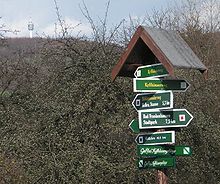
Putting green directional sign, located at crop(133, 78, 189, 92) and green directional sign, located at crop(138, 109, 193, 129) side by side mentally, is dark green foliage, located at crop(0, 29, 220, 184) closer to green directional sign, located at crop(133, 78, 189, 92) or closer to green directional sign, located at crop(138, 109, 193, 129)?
green directional sign, located at crop(138, 109, 193, 129)

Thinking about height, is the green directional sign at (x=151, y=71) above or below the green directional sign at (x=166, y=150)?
above

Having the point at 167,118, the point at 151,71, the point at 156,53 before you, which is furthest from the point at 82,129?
the point at 156,53

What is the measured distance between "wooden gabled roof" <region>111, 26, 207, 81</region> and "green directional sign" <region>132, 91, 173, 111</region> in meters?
0.37

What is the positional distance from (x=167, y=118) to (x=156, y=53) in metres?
0.81

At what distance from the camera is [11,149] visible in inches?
407

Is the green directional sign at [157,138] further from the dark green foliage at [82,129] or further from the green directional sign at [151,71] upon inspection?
the dark green foliage at [82,129]

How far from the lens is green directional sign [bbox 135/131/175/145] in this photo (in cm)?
643

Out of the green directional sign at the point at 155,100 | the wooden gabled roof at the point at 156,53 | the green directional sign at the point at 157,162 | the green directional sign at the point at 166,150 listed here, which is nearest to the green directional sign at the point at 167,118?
the green directional sign at the point at 155,100

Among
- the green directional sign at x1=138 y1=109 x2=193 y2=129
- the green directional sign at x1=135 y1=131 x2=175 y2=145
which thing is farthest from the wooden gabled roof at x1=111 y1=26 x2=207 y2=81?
the green directional sign at x1=135 y1=131 x2=175 y2=145

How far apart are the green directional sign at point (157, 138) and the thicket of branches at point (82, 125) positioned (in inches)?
113

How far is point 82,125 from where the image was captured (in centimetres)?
1038

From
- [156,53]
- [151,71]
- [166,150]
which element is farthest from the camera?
[151,71]

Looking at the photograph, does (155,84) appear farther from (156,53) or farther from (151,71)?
(156,53)

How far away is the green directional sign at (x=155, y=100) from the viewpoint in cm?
638
